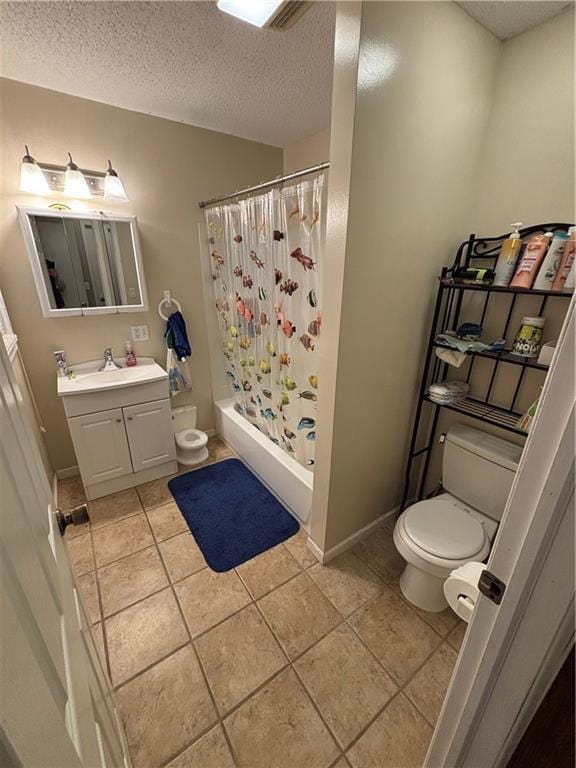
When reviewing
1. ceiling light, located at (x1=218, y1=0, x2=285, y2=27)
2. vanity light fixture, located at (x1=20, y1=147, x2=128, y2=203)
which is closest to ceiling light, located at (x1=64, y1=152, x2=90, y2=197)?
vanity light fixture, located at (x1=20, y1=147, x2=128, y2=203)

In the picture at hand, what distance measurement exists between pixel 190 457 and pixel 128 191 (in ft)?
6.47

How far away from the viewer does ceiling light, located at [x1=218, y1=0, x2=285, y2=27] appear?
3.75ft

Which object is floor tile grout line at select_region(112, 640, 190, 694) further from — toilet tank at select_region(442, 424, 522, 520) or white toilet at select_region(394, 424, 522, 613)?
toilet tank at select_region(442, 424, 522, 520)

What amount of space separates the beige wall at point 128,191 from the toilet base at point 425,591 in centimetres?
209

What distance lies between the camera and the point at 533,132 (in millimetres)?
1344

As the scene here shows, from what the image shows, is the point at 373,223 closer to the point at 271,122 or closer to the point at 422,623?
the point at 271,122

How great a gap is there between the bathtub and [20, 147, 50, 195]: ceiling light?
1.84 m

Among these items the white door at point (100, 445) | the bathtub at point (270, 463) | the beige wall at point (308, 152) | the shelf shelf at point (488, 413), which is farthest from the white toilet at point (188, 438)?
the beige wall at point (308, 152)

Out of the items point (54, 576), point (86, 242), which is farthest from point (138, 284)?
point (54, 576)

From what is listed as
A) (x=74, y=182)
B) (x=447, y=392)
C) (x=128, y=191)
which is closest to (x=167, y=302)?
(x=128, y=191)

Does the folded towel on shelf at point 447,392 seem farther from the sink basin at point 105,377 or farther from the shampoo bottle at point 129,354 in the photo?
the shampoo bottle at point 129,354

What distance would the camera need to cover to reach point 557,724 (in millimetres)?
921

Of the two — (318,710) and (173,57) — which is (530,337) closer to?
(318,710)

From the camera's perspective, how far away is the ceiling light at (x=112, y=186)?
6.30ft
